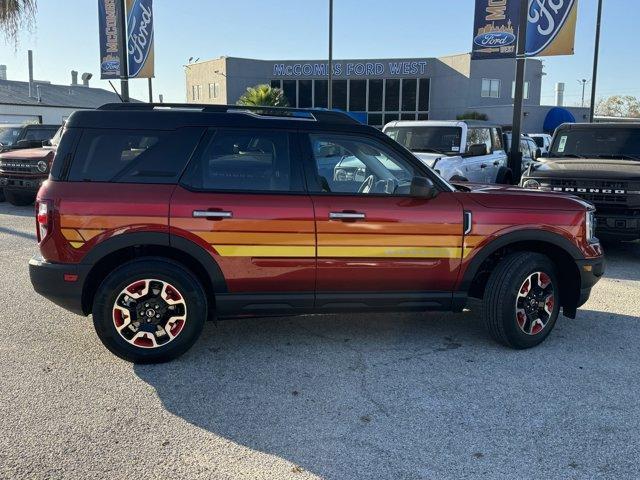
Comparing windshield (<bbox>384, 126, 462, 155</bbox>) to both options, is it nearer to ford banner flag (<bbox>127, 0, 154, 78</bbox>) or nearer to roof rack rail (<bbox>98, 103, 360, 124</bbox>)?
roof rack rail (<bbox>98, 103, 360, 124</bbox>)

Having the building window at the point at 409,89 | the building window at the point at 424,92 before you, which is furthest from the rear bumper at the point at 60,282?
the building window at the point at 424,92

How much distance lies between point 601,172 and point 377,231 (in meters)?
5.09

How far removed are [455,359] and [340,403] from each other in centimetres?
121

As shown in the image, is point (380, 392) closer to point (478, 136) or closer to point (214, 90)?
point (478, 136)

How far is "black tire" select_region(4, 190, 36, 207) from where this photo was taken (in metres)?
13.3

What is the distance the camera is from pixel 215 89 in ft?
145

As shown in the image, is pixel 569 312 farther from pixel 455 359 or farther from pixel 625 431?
pixel 625 431

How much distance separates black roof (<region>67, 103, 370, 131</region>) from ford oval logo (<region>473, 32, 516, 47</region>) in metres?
8.49

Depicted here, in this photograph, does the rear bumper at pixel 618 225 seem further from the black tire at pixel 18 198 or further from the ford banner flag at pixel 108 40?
the ford banner flag at pixel 108 40

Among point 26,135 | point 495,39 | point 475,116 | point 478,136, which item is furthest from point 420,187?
point 475,116

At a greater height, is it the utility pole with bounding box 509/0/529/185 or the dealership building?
the dealership building

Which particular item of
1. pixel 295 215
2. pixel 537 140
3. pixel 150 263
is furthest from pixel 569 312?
pixel 537 140

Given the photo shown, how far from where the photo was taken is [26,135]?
1609 centimetres

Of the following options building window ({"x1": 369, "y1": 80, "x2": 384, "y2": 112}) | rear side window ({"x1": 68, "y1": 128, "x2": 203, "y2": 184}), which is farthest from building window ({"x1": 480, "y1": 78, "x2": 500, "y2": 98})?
rear side window ({"x1": 68, "y1": 128, "x2": 203, "y2": 184})
